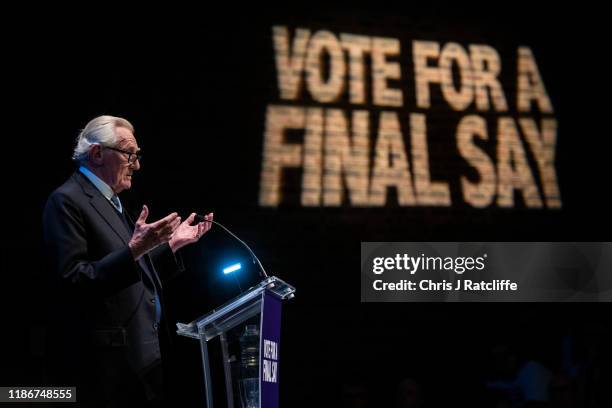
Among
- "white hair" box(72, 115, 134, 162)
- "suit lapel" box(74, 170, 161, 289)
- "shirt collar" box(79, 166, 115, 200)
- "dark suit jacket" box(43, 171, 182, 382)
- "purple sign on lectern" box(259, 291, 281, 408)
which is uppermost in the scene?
"white hair" box(72, 115, 134, 162)

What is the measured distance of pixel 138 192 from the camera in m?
5.30

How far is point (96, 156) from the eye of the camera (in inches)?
102

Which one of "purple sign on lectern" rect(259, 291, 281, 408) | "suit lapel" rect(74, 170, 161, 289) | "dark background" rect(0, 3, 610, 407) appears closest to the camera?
"purple sign on lectern" rect(259, 291, 281, 408)

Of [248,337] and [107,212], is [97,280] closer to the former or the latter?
[107,212]

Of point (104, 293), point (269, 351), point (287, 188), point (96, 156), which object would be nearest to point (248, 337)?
point (269, 351)

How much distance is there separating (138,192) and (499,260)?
252 cm

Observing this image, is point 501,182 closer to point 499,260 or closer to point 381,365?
point 499,260

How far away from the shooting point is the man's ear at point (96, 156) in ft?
8.50

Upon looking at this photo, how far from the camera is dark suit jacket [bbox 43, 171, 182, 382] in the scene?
90.0 inches

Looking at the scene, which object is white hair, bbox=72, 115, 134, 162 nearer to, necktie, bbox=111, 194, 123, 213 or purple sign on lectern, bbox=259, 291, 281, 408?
necktie, bbox=111, 194, 123, 213

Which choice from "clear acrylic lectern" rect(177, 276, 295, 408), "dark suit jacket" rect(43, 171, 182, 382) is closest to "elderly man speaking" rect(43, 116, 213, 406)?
"dark suit jacket" rect(43, 171, 182, 382)

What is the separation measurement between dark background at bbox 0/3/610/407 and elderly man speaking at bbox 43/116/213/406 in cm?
233

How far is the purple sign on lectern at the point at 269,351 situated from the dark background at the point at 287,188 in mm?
2439

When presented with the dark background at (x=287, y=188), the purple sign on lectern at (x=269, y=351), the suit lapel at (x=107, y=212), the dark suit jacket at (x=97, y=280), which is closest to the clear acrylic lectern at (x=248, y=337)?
the purple sign on lectern at (x=269, y=351)
